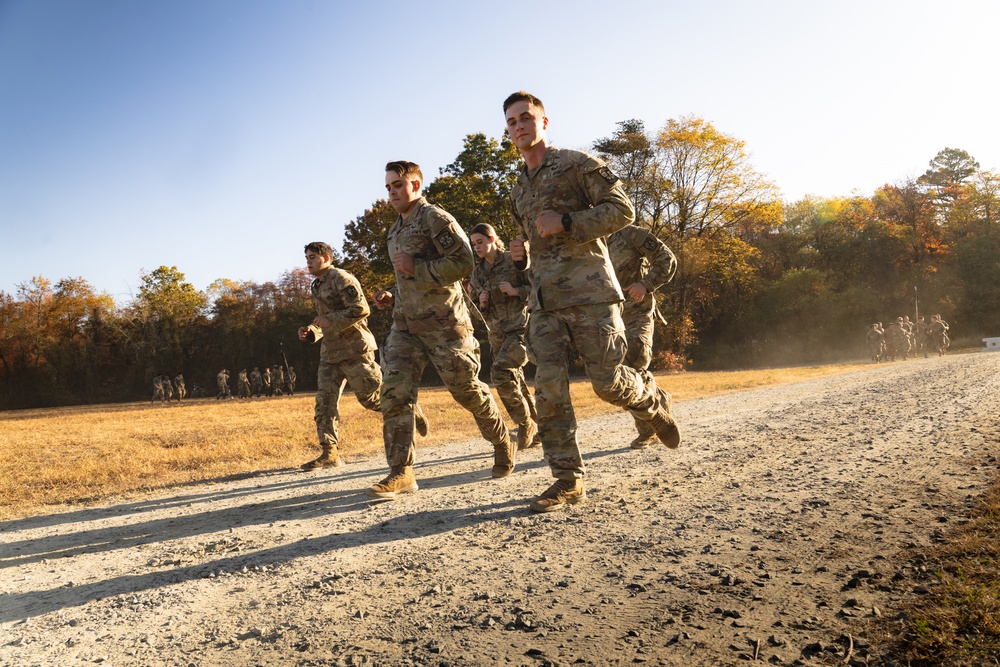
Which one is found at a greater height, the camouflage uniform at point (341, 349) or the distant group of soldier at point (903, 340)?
the camouflage uniform at point (341, 349)

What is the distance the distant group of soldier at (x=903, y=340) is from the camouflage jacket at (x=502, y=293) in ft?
88.8

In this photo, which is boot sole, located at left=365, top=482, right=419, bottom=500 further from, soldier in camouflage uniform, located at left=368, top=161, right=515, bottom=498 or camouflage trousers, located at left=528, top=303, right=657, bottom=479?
camouflage trousers, located at left=528, top=303, right=657, bottom=479

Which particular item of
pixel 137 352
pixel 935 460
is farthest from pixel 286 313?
pixel 935 460

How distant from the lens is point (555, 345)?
4.62 meters

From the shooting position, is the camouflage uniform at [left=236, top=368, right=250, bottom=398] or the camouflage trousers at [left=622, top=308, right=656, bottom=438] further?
the camouflage uniform at [left=236, top=368, right=250, bottom=398]

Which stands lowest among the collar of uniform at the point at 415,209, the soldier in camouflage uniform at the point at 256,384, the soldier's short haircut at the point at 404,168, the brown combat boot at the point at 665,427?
the brown combat boot at the point at 665,427

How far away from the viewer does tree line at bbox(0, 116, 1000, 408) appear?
35875 millimetres

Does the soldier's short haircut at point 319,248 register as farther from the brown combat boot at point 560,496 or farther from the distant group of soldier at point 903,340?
the distant group of soldier at point 903,340

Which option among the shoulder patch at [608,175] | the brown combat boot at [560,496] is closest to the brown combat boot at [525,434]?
the brown combat boot at [560,496]

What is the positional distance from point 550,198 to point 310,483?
3703 mm

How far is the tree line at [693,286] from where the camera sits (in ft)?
118

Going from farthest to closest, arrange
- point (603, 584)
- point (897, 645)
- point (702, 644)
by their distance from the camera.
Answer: point (603, 584) → point (702, 644) → point (897, 645)

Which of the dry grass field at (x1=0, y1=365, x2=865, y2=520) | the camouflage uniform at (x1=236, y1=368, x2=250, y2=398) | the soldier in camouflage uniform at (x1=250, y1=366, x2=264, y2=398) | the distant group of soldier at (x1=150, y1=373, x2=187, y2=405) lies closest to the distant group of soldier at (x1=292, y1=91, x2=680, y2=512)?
the dry grass field at (x1=0, y1=365, x2=865, y2=520)

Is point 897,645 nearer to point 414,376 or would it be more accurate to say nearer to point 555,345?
point 555,345
